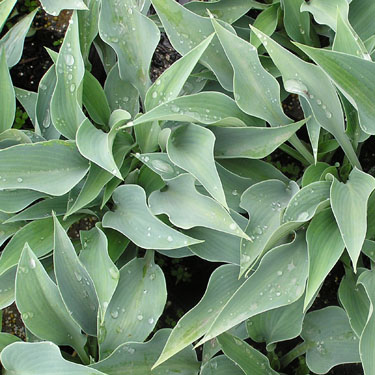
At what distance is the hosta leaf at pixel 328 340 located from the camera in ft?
3.36

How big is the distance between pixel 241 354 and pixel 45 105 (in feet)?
2.10

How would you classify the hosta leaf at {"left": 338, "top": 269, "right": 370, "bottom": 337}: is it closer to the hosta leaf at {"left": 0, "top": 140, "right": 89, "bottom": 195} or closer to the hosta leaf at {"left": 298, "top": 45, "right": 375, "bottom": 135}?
the hosta leaf at {"left": 298, "top": 45, "right": 375, "bottom": 135}

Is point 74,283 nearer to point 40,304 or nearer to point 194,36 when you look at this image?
point 40,304

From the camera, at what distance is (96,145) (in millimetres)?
987

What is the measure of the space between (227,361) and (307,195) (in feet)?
1.16

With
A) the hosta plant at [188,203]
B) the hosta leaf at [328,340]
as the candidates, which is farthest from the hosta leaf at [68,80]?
the hosta leaf at [328,340]

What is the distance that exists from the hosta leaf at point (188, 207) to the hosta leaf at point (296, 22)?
1.54ft

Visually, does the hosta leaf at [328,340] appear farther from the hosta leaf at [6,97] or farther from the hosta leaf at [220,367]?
the hosta leaf at [6,97]

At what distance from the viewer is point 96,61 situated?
1.39 metres

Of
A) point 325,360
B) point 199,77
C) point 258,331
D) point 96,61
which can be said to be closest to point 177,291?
point 258,331

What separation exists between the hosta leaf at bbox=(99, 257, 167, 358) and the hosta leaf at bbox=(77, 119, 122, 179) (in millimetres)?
229

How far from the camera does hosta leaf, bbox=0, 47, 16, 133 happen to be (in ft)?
3.71

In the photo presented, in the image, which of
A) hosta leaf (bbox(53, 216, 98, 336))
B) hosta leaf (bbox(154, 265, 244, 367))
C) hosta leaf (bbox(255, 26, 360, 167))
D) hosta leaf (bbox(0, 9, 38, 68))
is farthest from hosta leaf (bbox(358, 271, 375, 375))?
hosta leaf (bbox(0, 9, 38, 68))

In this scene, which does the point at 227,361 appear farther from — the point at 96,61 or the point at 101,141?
the point at 96,61
